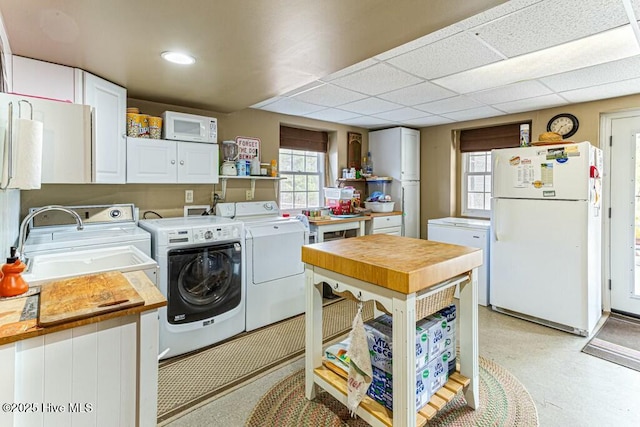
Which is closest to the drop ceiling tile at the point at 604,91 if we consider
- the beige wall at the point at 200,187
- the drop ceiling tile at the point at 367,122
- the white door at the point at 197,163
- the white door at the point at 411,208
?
the drop ceiling tile at the point at 367,122

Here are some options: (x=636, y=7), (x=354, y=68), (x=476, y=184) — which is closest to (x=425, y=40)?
(x=354, y=68)

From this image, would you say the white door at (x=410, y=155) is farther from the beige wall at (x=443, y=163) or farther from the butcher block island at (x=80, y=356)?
the butcher block island at (x=80, y=356)

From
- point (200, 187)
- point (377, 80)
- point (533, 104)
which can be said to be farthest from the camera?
point (533, 104)

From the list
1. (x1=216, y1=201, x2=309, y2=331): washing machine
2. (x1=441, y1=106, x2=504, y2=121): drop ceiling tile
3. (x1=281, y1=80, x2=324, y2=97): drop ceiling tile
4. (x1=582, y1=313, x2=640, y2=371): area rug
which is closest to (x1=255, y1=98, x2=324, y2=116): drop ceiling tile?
(x1=281, y1=80, x2=324, y2=97): drop ceiling tile

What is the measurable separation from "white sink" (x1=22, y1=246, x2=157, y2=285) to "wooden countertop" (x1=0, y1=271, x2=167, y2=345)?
46 cm

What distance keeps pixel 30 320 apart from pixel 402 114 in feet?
12.7

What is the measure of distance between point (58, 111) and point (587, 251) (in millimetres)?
3925

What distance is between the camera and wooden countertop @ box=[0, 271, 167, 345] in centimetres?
102

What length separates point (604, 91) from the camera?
2.99 m

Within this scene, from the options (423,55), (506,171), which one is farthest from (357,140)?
(423,55)

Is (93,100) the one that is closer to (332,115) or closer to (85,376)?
(85,376)

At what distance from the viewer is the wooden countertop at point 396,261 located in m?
1.37

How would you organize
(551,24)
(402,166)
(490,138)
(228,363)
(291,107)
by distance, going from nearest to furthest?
(551,24), (228,363), (291,107), (490,138), (402,166)

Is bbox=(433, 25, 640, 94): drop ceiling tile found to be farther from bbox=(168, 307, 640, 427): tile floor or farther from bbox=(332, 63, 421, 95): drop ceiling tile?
bbox=(168, 307, 640, 427): tile floor
